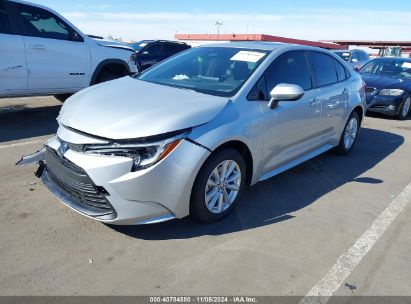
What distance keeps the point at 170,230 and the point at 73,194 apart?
0.89 meters

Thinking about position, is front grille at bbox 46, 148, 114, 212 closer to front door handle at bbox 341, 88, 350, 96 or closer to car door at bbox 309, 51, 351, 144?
car door at bbox 309, 51, 351, 144

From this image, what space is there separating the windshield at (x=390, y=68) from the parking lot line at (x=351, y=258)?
6.72 m

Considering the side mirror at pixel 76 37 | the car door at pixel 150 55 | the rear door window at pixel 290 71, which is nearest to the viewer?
the rear door window at pixel 290 71

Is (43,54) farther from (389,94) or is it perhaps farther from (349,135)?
(389,94)

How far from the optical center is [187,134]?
121 inches

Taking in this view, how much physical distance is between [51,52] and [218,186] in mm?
4796

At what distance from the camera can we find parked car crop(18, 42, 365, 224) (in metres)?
2.95

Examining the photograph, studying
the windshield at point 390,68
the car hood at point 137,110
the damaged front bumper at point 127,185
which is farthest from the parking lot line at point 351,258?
the windshield at point 390,68

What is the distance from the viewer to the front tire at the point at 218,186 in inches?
128

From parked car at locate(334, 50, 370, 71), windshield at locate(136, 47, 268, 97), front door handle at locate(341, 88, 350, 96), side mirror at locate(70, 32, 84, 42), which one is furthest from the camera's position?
parked car at locate(334, 50, 370, 71)

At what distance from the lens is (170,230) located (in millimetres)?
3434

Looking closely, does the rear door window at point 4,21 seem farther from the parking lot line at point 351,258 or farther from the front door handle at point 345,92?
the parking lot line at point 351,258

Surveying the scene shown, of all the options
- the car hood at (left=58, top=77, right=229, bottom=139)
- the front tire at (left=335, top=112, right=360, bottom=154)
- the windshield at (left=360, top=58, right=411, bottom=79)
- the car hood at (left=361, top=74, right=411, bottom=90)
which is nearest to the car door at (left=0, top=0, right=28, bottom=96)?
the car hood at (left=58, top=77, right=229, bottom=139)

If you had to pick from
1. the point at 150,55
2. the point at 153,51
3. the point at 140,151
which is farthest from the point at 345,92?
the point at 153,51
